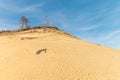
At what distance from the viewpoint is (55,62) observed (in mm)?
21250

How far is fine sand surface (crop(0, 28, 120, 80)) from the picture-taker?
19.1 metres

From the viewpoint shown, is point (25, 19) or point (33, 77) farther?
point (25, 19)

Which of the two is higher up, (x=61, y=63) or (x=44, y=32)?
(x=44, y=32)

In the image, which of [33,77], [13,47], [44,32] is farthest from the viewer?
[44,32]

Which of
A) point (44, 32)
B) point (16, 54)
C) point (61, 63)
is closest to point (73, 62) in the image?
point (61, 63)

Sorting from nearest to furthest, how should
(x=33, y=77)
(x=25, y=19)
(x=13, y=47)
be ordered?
(x=33, y=77)
(x=13, y=47)
(x=25, y=19)

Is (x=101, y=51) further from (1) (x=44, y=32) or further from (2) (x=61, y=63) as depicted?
(1) (x=44, y=32)

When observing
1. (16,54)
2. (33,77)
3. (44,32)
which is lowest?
(33,77)

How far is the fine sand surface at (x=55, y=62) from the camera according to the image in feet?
62.7

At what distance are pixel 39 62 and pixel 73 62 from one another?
351 cm

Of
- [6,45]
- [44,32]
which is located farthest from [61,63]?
[44,32]

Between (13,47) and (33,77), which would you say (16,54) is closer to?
(13,47)

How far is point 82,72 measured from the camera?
64.4ft

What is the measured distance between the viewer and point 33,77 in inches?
735
